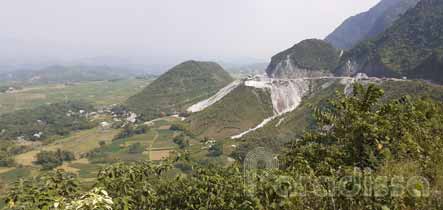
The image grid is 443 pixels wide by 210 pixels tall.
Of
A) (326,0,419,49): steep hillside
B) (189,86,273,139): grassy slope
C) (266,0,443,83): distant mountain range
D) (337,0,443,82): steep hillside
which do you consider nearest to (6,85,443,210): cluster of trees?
(266,0,443,83): distant mountain range

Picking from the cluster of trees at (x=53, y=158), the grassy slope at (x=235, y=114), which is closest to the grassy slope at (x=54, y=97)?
the grassy slope at (x=235, y=114)

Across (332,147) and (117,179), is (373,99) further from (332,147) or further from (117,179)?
(117,179)

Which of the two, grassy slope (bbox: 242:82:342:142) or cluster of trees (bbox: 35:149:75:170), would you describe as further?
cluster of trees (bbox: 35:149:75:170)

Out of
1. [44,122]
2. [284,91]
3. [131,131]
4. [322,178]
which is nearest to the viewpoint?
[322,178]

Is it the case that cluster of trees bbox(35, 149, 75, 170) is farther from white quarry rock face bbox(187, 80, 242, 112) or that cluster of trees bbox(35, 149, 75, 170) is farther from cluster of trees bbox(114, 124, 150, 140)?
white quarry rock face bbox(187, 80, 242, 112)

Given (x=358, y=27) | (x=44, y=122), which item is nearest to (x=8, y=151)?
(x=44, y=122)

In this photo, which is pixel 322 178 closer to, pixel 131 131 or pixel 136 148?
pixel 136 148

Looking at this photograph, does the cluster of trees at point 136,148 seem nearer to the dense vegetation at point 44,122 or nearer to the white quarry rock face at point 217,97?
the white quarry rock face at point 217,97
